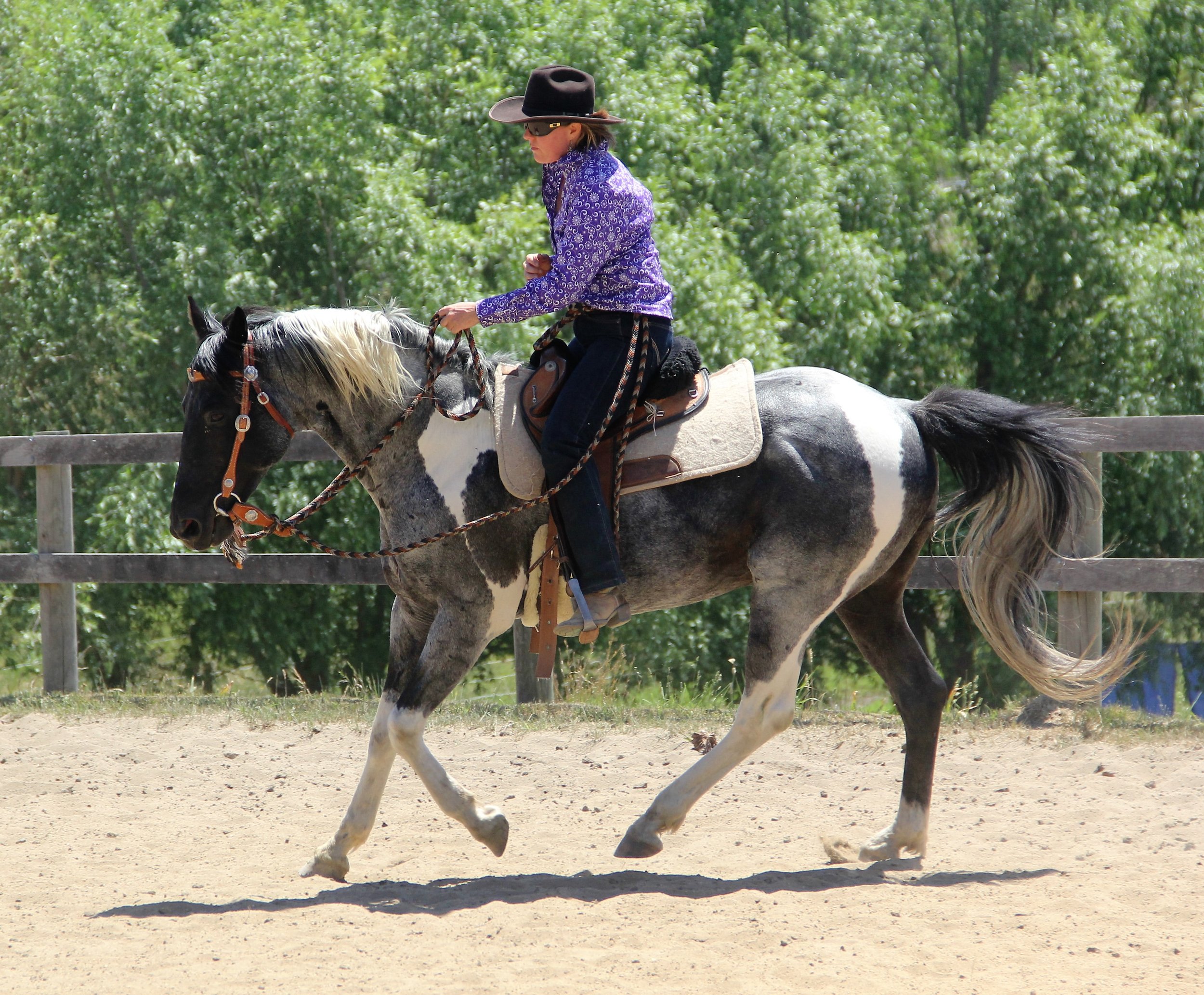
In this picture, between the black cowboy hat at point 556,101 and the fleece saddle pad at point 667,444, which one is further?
the fleece saddle pad at point 667,444

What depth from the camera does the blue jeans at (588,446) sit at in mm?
4055

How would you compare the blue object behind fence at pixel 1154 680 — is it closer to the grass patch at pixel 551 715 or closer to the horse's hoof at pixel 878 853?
the grass patch at pixel 551 715

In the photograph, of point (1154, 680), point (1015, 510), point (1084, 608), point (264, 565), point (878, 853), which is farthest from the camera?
point (1154, 680)

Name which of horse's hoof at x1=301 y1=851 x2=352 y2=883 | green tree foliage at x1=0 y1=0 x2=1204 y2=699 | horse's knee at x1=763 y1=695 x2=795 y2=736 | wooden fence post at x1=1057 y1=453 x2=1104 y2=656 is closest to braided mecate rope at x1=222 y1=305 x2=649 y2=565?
horse's knee at x1=763 y1=695 x2=795 y2=736

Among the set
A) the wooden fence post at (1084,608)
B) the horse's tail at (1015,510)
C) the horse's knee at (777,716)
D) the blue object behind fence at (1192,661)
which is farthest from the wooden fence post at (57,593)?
the blue object behind fence at (1192,661)

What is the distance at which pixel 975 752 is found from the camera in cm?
606

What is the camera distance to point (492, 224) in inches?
429

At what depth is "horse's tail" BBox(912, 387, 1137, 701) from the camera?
15.1ft

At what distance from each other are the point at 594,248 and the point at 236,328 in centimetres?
122

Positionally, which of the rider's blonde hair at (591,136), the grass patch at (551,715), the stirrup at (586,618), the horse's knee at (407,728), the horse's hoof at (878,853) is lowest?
the grass patch at (551,715)

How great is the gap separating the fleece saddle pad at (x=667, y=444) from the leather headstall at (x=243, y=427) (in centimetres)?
78

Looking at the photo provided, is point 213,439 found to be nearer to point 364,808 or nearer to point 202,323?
point 202,323

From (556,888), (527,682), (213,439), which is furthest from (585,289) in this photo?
(527,682)

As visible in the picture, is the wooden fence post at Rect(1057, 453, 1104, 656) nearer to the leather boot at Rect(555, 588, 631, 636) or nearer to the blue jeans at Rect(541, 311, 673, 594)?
the leather boot at Rect(555, 588, 631, 636)
